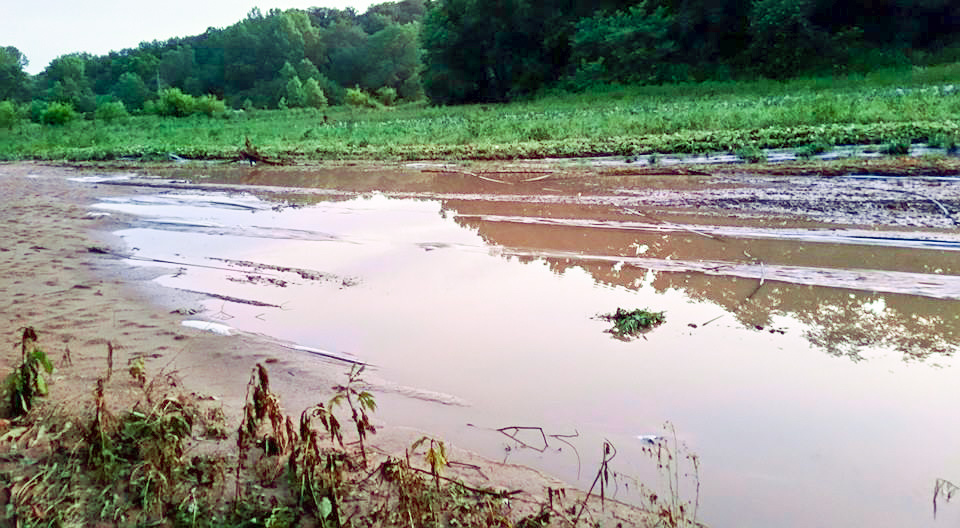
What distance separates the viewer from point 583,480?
3.21 meters

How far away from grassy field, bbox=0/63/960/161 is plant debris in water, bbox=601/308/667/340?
6247mm

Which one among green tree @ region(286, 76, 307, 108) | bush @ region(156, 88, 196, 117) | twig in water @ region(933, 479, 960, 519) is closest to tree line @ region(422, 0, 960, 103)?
bush @ region(156, 88, 196, 117)

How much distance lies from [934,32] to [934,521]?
2872cm

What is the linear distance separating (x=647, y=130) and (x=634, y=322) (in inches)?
368

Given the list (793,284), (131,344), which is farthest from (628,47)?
(131,344)

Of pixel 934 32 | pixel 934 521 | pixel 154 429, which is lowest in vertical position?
pixel 934 521

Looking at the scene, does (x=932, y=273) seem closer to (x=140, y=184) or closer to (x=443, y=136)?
(x=443, y=136)

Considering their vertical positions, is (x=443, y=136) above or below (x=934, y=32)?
below

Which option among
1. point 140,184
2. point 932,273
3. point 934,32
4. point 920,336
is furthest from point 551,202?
point 934,32

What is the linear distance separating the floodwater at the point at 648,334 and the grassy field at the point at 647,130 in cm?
262

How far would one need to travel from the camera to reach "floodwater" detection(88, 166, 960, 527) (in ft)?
10.9

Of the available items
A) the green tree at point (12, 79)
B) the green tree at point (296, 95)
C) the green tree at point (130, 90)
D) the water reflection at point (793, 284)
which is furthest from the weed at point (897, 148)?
the green tree at point (12, 79)

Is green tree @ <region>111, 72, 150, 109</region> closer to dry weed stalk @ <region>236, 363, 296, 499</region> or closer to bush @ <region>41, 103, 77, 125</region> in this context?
bush @ <region>41, 103, 77, 125</region>

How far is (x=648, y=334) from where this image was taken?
194 inches
